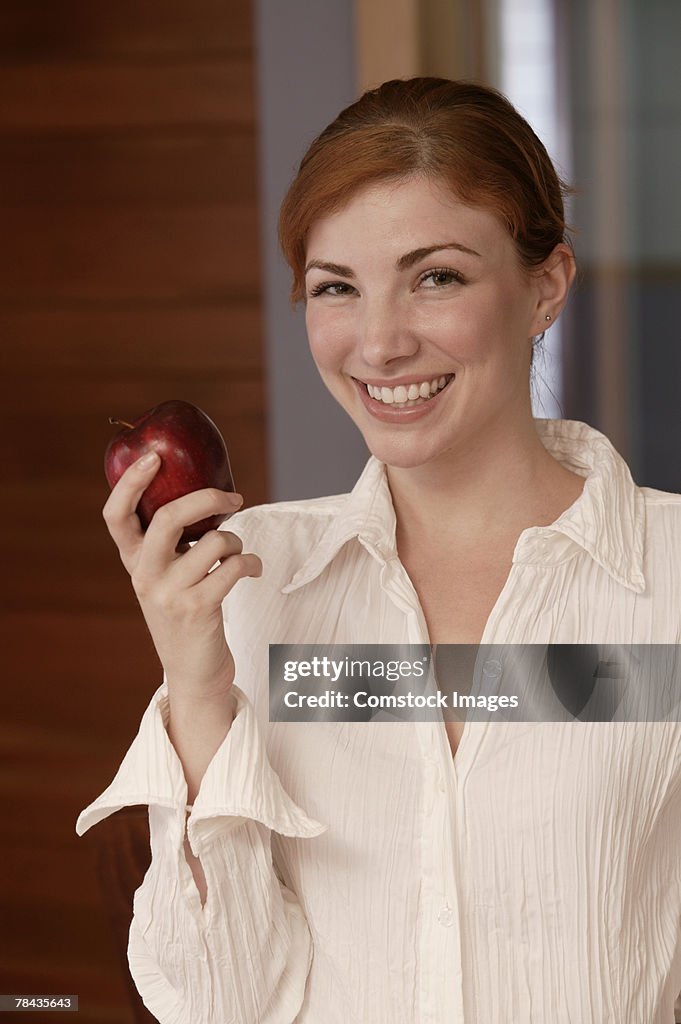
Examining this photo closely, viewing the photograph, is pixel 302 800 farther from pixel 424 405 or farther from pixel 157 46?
pixel 157 46

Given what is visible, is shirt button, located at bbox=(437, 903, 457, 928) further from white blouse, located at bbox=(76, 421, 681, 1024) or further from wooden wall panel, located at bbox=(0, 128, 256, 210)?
wooden wall panel, located at bbox=(0, 128, 256, 210)

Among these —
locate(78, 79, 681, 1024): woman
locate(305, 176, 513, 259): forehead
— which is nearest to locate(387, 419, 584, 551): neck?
locate(78, 79, 681, 1024): woman

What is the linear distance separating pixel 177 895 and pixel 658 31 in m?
0.69

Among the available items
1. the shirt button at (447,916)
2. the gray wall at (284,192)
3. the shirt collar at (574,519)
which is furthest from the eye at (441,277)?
the gray wall at (284,192)

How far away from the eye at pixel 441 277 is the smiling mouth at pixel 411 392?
4 cm

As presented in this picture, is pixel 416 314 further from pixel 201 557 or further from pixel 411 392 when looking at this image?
pixel 201 557

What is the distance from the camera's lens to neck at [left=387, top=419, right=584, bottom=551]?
56cm

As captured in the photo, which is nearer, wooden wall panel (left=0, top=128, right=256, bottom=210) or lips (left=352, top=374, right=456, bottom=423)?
lips (left=352, top=374, right=456, bottom=423)

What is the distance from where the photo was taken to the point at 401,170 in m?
0.50

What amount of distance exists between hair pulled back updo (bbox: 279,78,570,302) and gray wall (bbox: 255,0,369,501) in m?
0.34

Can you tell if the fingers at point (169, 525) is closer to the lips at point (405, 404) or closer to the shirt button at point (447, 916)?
the lips at point (405, 404)

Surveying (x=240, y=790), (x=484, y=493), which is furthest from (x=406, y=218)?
(x=240, y=790)

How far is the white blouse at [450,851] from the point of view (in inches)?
20.2

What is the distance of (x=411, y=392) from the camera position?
52cm
